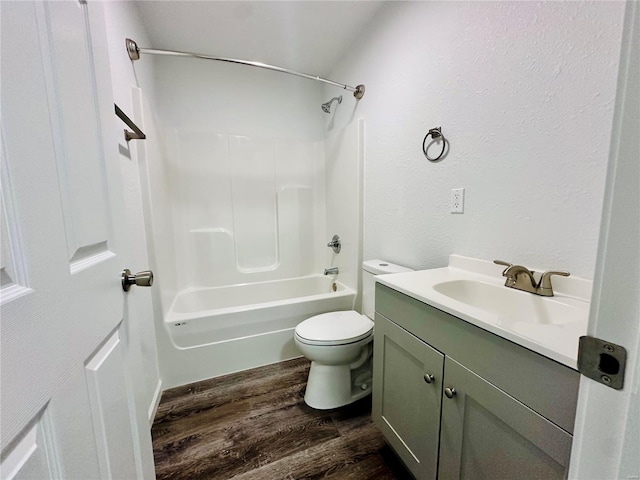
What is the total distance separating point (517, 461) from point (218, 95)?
2727 mm

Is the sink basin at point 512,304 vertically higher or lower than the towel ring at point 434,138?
lower

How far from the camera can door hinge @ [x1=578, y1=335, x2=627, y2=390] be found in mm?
297

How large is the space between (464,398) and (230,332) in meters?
1.48

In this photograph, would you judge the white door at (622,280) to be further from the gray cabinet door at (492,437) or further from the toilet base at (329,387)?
the toilet base at (329,387)

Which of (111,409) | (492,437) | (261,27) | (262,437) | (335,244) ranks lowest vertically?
(262,437)

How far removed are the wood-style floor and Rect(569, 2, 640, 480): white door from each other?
1109 millimetres

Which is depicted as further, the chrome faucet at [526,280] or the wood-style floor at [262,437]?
the wood-style floor at [262,437]

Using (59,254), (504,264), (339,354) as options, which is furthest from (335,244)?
(59,254)

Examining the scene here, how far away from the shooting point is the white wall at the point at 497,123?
775 millimetres

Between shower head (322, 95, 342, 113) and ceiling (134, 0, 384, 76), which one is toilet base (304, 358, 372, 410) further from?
ceiling (134, 0, 384, 76)

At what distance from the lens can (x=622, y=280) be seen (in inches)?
11.5

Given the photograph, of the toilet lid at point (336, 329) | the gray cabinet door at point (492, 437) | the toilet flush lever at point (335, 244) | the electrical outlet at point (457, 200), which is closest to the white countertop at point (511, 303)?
the gray cabinet door at point (492, 437)

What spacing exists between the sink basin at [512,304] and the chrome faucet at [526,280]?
0.06ft

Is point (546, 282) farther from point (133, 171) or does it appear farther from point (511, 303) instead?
point (133, 171)
